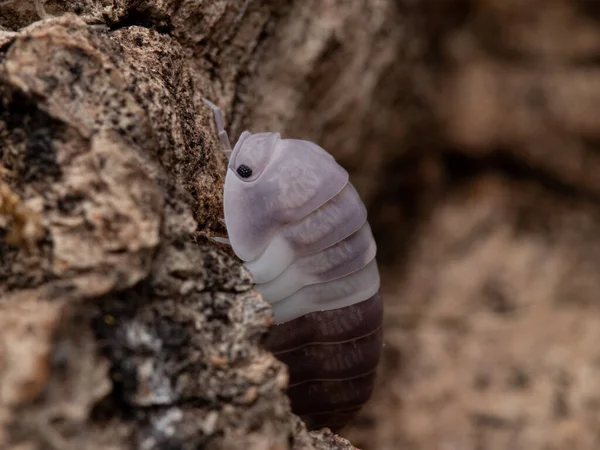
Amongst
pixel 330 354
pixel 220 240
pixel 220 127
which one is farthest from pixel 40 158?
pixel 330 354

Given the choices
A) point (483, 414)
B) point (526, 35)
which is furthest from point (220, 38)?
→ point (526, 35)

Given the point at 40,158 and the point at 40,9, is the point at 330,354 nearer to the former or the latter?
the point at 40,158

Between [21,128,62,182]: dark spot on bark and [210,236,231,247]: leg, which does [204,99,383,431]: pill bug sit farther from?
[21,128,62,182]: dark spot on bark

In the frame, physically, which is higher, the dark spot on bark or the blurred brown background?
the dark spot on bark

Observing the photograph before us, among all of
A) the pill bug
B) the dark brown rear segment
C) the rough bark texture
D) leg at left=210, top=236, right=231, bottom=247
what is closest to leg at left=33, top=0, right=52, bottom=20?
the rough bark texture

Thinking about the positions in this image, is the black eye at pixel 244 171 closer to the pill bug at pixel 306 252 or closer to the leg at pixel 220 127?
the pill bug at pixel 306 252

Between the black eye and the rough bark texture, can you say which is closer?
the rough bark texture
